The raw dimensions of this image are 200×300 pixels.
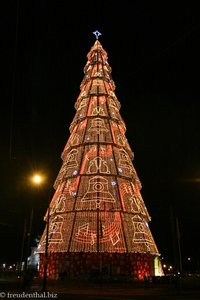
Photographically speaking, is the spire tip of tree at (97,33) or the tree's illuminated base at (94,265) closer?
the tree's illuminated base at (94,265)

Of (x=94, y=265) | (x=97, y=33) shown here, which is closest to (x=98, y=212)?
(x=94, y=265)

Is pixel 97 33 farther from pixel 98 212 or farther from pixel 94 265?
pixel 94 265

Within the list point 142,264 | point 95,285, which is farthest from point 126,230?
point 95,285

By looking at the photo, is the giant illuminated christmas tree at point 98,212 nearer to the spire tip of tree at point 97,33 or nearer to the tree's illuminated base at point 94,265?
the tree's illuminated base at point 94,265

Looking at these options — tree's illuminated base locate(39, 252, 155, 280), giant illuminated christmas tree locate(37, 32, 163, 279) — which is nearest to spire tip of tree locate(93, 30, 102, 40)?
giant illuminated christmas tree locate(37, 32, 163, 279)

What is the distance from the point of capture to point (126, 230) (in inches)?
1157

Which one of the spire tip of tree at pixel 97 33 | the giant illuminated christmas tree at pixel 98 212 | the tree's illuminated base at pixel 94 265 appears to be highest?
the spire tip of tree at pixel 97 33

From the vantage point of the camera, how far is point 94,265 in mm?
29266

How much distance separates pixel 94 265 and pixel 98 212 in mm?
4819

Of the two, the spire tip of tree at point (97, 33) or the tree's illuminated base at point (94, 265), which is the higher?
the spire tip of tree at point (97, 33)

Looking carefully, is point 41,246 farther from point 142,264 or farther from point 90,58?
point 90,58

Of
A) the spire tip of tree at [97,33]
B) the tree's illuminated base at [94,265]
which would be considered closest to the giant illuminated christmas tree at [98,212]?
the tree's illuminated base at [94,265]

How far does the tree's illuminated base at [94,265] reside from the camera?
29.0 meters

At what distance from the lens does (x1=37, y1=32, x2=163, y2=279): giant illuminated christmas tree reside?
95.3 ft
